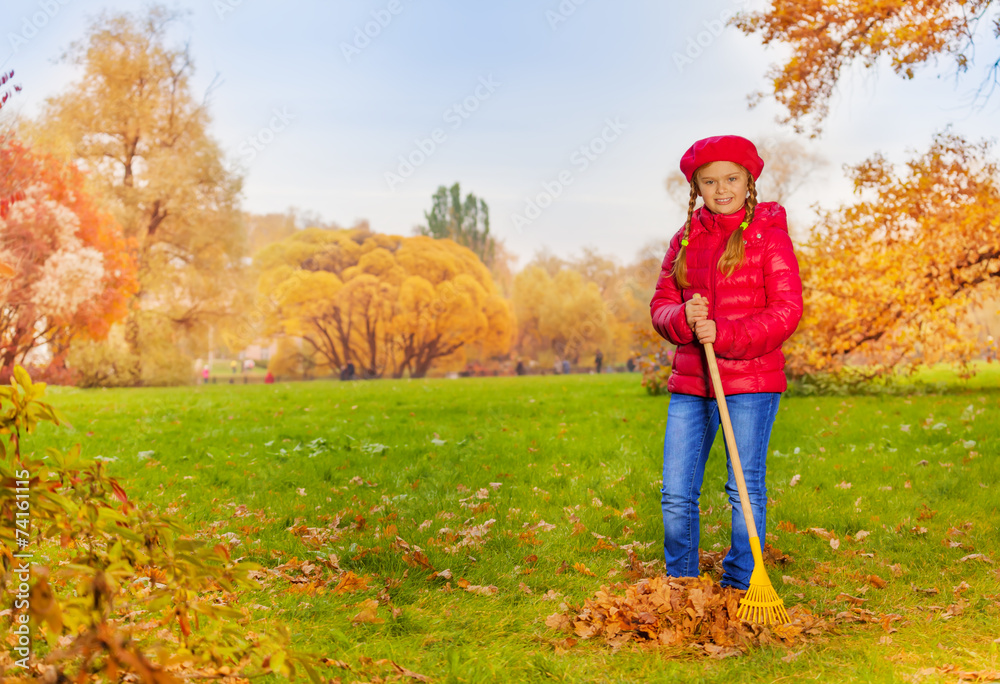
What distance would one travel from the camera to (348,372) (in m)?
33.5

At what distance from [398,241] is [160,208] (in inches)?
526

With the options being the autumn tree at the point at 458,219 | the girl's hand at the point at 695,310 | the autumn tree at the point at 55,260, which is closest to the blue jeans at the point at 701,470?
the girl's hand at the point at 695,310

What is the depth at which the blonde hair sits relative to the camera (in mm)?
3557

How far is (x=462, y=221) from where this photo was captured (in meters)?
49.8

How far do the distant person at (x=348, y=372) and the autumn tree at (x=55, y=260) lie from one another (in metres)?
12.6

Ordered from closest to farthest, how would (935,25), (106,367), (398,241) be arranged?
(935,25)
(106,367)
(398,241)

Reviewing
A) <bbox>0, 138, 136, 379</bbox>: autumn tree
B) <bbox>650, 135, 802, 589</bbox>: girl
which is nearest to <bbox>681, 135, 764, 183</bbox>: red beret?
<bbox>650, 135, 802, 589</bbox>: girl

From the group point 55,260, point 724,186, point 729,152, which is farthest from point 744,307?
point 55,260

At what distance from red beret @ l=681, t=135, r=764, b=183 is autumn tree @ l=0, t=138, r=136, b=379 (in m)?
17.6

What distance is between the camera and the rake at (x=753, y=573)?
11.1 ft

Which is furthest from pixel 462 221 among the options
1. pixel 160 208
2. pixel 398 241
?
pixel 160 208

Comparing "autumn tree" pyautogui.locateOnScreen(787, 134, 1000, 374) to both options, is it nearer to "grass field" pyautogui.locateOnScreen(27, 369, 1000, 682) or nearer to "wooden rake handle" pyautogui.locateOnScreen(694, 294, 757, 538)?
"grass field" pyautogui.locateOnScreen(27, 369, 1000, 682)

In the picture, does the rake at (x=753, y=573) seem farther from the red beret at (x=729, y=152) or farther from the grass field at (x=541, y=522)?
the red beret at (x=729, y=152)

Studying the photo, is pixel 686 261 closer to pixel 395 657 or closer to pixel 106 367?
pixel 395 657
